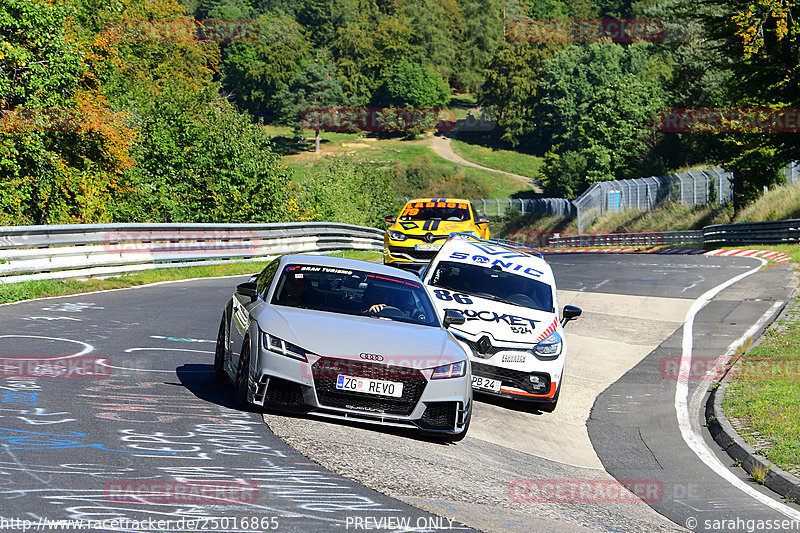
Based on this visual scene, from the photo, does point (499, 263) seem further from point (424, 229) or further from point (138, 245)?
point (138, 245)

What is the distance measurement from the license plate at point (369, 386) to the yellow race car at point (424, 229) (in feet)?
46.5

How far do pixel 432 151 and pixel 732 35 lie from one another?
320 feet

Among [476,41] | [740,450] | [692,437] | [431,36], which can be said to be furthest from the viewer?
[476,41]

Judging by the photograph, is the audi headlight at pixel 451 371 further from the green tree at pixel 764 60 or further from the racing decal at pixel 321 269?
the green tree at pixel 764 60

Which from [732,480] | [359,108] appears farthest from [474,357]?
[359,108]

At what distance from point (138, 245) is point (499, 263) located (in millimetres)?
11855

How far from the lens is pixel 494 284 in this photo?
41.7 feet

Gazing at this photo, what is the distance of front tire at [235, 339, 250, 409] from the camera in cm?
846

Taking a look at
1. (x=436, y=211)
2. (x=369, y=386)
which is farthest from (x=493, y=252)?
(x=436, y=211)

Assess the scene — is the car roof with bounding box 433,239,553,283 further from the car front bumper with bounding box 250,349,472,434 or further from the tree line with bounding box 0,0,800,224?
the tree line with bounding box 0,0,800,224

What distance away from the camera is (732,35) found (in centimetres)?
3444

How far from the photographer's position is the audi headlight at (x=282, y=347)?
8.21 metres

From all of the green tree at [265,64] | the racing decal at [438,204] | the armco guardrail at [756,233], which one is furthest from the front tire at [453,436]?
the green tree at [265,64]

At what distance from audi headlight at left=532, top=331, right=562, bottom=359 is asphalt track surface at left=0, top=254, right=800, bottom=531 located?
758 mm
